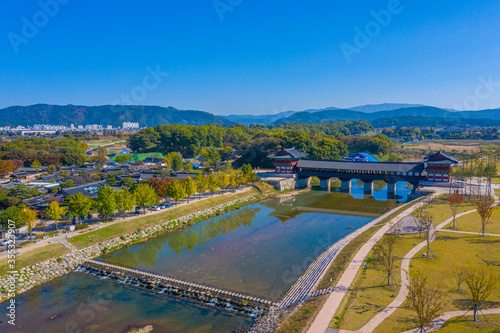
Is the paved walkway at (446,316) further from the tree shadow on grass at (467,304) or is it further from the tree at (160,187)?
the tree at (160,187)

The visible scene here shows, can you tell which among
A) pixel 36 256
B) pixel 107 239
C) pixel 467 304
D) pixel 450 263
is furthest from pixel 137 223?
pixel 467 304

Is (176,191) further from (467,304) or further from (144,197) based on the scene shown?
(467,304)

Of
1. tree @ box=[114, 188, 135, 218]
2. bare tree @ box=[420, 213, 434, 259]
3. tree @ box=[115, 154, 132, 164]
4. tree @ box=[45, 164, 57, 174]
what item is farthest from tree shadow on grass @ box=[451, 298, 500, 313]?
tree @ box=[115, 154, 132, 164]

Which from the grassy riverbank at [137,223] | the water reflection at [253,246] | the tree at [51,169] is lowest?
the water reflection at [253,246]

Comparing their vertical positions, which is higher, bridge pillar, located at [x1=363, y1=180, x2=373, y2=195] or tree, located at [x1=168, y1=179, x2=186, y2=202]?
tree, located at [x1=168, y1=179, x2=186, y2=202]

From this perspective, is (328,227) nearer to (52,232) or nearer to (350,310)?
(350,310)

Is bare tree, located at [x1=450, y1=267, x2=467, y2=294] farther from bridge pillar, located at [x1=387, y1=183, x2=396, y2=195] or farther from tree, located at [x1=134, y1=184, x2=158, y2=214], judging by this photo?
bridge pillar, located at [x1=387, y1=183, x2=396, y2=195]

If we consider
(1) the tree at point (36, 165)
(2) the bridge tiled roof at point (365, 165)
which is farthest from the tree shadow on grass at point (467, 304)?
(1) the tree at point (36, 165)
